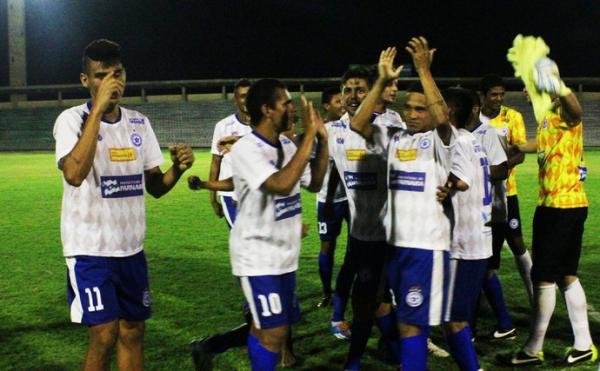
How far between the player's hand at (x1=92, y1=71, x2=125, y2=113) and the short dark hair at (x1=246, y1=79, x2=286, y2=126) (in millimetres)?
677

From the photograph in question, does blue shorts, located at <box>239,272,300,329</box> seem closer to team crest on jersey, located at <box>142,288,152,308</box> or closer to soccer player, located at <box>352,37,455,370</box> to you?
team crest on jersey, located at <box>142,288,152,308</box>

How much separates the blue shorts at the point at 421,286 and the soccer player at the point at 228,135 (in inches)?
93.1

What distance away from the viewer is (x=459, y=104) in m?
4.59

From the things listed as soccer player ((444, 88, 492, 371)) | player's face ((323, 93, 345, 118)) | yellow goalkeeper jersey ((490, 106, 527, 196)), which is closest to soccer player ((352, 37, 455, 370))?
soccer player ((444, 88, 492, 371))

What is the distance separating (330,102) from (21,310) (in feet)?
11.4

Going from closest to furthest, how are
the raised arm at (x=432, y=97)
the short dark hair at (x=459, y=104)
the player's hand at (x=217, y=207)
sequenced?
the raised arm at (x=432, y=97)
the short dark hair at (x=459, y=104)
the player's hand at (x=217, y=207)

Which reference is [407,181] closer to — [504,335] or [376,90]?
[376,90]

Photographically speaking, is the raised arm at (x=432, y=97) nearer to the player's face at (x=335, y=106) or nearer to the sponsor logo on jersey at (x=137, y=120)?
the sponsor logo on jersey at (x=137, y=120)

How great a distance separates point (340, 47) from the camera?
51688mm

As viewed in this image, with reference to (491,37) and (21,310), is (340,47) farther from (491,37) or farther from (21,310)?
(21,310)

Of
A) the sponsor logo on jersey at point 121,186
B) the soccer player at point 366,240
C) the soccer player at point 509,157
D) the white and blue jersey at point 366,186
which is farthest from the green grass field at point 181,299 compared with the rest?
the sponsor logo on jersey at point 121,186

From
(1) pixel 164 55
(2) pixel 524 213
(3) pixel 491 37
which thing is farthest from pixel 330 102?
(1) pixel 164 55

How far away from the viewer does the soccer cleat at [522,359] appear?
502 centimetres

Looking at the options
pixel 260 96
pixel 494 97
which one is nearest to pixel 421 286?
pixel 260 96
